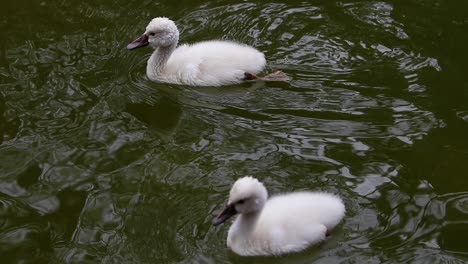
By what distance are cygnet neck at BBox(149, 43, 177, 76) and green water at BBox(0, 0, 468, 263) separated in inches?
6.6

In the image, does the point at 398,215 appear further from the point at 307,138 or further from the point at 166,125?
the point at 166,125

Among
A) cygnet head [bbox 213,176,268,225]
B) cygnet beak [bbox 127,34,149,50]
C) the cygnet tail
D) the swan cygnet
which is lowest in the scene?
the swan cygnet

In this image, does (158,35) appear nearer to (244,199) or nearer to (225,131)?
(225,131)

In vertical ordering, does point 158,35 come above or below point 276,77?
above

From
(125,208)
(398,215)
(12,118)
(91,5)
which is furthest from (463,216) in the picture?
(91,5)

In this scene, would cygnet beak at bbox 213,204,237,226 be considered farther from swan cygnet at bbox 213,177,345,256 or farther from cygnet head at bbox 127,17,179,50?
cygnet head at bbox 127,17,179,50

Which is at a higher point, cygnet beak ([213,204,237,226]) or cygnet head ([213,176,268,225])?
cygnet head ([213,176,268,225])

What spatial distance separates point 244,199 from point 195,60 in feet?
7.46

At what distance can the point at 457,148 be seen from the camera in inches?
233

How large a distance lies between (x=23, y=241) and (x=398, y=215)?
2356mm

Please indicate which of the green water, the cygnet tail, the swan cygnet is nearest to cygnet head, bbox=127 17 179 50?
the green water

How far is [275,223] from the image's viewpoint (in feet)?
16.4

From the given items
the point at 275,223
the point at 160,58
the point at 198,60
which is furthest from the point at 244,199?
the point at 160,58

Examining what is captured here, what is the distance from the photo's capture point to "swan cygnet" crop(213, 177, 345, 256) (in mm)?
4902
